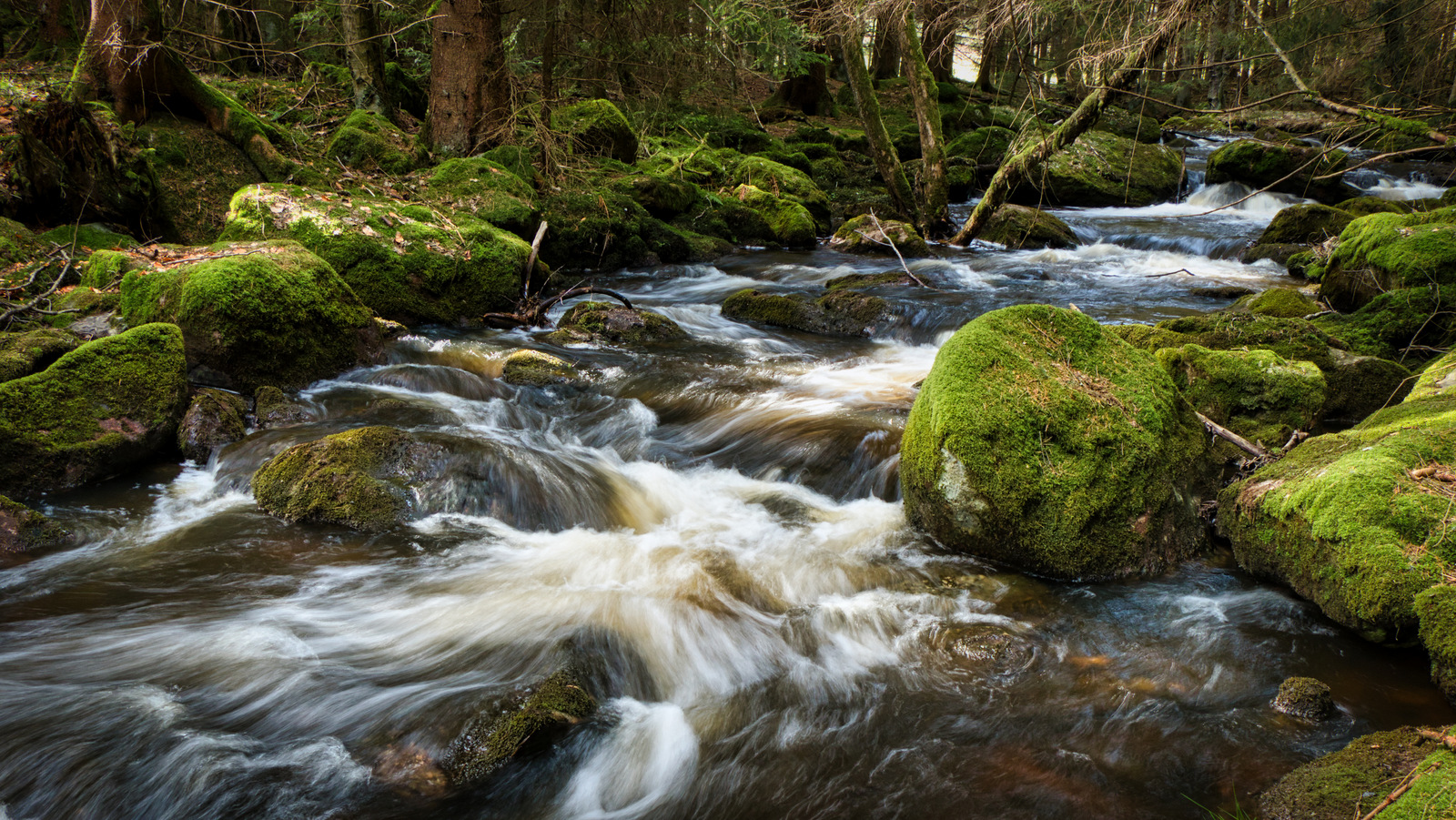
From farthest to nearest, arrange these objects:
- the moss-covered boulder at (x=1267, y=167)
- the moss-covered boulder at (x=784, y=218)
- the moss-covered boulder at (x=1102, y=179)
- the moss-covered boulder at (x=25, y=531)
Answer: the moss-covered boulder at (x=1102, y=179), the moss-covered boulder at (x=1267, y=167), the moss-covered boulder at (x=784, y=218), the moss-covered boulder at (x=25, y=531)

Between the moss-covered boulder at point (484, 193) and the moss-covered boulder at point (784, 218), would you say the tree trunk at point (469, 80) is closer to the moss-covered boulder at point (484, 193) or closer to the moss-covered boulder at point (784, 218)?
the moss-covered boulder at point (484, 193)

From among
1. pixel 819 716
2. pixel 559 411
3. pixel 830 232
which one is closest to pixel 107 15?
pixel 559 411

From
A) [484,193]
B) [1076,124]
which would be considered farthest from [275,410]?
[1076,124]

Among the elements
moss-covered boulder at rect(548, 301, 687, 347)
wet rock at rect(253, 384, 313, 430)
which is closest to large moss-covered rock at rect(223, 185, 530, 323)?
moss-covered boulder at rect(548, 301, 687, 347)

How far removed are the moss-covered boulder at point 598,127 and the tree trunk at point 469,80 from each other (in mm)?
1944

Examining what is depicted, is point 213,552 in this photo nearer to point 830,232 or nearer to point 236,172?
point 236,172

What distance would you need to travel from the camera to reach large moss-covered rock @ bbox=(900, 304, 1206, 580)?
4316mm

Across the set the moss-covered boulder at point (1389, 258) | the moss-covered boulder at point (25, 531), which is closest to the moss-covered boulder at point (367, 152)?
the moss-covered boulder at point (25, 531)

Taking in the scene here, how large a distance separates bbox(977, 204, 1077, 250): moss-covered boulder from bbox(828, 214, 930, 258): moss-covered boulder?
1325 millimetres

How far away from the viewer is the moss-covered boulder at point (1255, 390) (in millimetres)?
5320

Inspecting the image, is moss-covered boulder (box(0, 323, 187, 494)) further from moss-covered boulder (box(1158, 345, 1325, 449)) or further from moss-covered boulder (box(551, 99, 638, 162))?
moss-covered boulder (box(551, 99, 638, 162))

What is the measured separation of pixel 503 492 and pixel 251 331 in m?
2.70

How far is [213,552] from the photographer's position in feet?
14.4

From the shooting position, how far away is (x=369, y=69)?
41.8 ft
